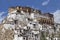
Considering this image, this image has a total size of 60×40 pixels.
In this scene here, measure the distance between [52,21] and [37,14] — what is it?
3.99 m

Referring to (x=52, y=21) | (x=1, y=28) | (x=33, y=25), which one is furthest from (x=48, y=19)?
(x=1, y=28)

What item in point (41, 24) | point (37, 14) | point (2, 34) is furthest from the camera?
point (37, 14)

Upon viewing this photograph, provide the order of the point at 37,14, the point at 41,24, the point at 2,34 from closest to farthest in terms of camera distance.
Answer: the point at 2,34, the point at 41,24, the point at 37,14

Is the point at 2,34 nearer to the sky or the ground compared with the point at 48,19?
nearer to the ground

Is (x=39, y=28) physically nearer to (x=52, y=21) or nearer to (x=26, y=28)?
(x=26, y=28)

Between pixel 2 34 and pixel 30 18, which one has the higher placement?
pixel 30 18

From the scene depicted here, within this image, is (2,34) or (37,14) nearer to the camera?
(2,34)

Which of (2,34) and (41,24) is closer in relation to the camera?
(2,34)

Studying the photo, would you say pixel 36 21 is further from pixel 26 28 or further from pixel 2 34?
pixel 2 34

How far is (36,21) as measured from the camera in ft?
158

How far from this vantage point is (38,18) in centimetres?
4944

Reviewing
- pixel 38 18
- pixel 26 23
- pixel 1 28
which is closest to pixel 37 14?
pixel 38 18

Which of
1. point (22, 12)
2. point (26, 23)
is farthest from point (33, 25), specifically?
point (22, 12)

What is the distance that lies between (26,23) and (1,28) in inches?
A: 207
